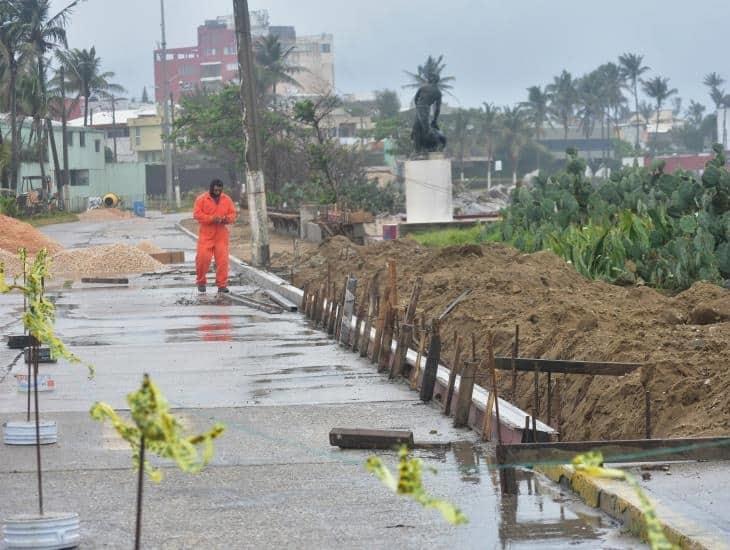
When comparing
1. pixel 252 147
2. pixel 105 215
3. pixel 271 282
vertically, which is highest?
pixel 252 147

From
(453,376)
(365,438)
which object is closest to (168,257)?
(453,376)

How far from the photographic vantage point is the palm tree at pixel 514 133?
146075 mm

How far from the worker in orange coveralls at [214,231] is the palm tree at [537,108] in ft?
441

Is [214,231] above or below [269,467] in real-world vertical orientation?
above

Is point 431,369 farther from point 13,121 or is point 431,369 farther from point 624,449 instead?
point 13,121

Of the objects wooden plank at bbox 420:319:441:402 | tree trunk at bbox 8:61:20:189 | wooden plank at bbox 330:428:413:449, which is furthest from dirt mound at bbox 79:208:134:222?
wooden plank at bbox 330:428:413:449

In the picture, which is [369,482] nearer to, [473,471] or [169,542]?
[473,471]

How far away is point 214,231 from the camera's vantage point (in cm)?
2341

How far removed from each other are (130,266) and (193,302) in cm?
880

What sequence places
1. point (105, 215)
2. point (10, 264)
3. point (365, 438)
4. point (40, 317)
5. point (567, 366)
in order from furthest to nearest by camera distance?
point (105, 215), point (10, 264), point (365, 438), point (567, 366), point (40, 317)

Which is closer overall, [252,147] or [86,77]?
[252,147]

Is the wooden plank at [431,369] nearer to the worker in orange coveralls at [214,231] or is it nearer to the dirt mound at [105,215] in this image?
the worker in orange coveralls at [214,231]

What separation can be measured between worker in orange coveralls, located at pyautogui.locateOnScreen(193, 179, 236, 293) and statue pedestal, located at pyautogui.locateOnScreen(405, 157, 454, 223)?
12.3 m

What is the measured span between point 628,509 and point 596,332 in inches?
186
